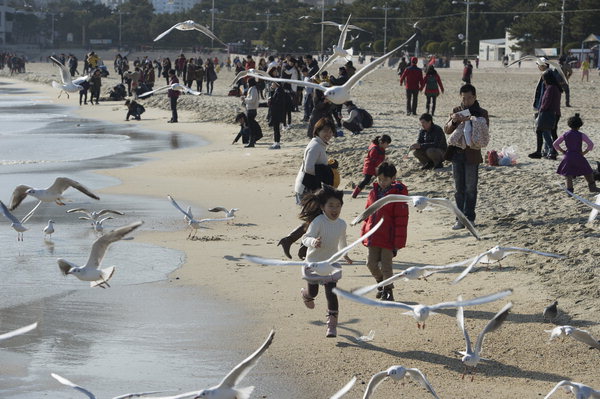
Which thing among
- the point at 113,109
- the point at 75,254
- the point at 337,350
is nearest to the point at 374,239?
the point at 337,350

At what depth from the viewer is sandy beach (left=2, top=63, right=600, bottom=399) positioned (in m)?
7.44

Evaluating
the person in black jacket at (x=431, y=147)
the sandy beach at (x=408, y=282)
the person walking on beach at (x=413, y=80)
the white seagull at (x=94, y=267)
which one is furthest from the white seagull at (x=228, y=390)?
the person walking on beach at (x=413, y=80)

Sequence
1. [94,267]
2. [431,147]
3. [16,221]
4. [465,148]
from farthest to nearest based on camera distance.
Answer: [431,147] < [465,148] < [16,221] < [94,267]

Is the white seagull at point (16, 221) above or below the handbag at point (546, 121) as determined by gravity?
below

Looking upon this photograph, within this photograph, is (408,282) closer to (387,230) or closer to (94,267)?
(387,230)

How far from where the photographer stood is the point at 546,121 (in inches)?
643

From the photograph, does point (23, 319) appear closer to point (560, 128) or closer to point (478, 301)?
point (478, 301)

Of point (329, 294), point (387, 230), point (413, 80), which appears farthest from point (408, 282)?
point (413, 80)

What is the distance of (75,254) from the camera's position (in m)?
11.8

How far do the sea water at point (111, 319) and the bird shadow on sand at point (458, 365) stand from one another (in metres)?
0.99

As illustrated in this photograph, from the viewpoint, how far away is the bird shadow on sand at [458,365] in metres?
7.26

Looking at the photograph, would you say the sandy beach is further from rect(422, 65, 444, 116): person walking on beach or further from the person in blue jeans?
rect(422, 65, 444, 116): person walking on beach

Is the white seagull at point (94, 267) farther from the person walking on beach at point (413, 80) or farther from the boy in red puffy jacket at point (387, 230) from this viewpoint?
the person walking on beach at point (413, 80)

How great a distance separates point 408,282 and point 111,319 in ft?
9.95
